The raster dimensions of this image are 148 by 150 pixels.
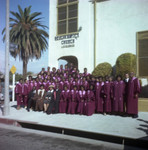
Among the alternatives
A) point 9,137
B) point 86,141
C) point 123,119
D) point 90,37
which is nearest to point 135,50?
point 90,37

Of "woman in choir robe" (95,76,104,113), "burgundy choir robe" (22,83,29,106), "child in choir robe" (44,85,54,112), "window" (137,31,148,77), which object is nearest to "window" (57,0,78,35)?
"window" (137,31,148,77)

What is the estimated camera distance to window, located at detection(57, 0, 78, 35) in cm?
1496

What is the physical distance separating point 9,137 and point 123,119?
4555 millimetres

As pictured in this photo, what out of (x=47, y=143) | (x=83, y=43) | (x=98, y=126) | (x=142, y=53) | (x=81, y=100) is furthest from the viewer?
(x=83, y=43)

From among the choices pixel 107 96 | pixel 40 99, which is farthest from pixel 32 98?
pixel 107 96

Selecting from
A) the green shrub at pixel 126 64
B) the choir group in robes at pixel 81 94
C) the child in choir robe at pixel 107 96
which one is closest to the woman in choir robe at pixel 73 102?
the choir group in robes at pixel 81 94

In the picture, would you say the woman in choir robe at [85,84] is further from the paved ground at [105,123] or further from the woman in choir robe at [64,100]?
the paved ground at [105,123]

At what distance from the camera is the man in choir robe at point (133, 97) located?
8336 millimetres

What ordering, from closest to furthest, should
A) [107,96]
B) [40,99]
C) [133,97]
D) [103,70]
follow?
[133,97], [107,96], [40,99], [103,70]

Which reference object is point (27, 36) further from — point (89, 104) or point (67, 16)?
point (89, 104)

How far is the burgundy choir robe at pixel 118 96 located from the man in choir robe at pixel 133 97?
0.32 metres

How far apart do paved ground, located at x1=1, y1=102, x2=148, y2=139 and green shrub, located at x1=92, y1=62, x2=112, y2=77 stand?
372 centimetres

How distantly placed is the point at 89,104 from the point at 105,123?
1691 mm

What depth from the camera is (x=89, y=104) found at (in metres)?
9.20
